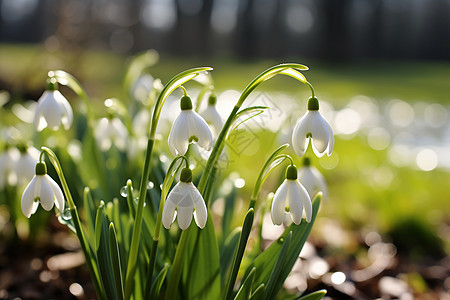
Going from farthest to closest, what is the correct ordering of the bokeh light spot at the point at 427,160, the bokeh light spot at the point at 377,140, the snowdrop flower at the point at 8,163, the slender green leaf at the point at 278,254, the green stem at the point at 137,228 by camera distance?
the bokeh light spot at the point at 377,140 < the bokeh light spot at the point at 427,160 < the snowdrop flower at the point at 8,163 < the slender green leaf at the point at 278,254 < the green stem at the point at 137,228

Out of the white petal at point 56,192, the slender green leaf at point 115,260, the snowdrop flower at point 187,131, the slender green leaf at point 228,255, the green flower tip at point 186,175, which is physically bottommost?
the slender green leaf at point 228,255

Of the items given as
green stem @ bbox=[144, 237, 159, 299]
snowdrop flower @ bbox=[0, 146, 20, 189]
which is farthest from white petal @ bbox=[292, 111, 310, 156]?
snowdrop flower @ bbox=[0, 146, 20, 189]

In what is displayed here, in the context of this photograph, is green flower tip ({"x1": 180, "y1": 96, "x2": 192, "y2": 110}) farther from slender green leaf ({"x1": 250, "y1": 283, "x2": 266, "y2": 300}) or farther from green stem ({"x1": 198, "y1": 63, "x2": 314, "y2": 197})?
slender green leaf ({"x1": 250, "y1": 283, "x2": 266, "y2": 300})

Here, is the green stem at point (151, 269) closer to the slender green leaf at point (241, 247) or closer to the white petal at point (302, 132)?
the slender green leaf at point (241, 247)

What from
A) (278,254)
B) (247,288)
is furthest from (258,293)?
(278,254)

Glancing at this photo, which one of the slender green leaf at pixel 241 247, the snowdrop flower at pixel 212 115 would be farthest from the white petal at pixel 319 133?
the snowdrop flower at pixel 212 115
